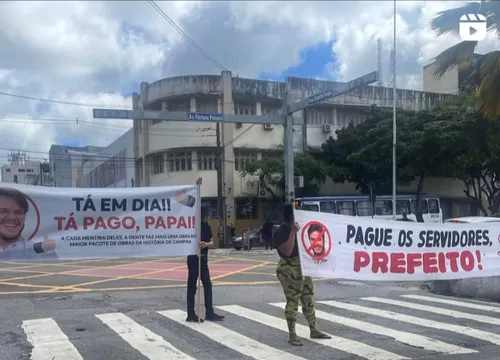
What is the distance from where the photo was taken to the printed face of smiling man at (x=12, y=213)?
8.04 metres

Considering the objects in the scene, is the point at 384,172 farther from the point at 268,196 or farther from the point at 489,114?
the point at 489,114

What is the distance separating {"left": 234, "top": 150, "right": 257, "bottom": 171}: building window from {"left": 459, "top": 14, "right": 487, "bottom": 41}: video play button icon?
93.9ft

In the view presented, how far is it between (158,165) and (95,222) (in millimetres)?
33803

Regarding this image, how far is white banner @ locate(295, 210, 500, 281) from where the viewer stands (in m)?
7.95

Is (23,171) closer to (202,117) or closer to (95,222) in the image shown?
(202,117)

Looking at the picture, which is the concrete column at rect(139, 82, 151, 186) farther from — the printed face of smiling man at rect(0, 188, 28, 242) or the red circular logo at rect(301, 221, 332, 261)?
the red circular logo at rect(301, 221, 332, 261)

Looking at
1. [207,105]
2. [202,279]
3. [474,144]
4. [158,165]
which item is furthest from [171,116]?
[202,279]

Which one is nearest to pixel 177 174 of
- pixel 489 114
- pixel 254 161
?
pixel 254 161

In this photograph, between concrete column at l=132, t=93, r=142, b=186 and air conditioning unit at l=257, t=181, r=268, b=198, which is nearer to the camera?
air conditioning unit at l=257, t=181, r=268, b=198

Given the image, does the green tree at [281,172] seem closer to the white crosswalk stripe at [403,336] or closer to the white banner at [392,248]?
the white banner at [392,248]

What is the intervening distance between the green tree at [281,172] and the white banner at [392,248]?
27679 millimetres

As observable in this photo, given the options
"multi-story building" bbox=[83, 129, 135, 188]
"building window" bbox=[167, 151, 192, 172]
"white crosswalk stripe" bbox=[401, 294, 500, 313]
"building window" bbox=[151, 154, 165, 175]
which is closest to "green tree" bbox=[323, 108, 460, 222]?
"building window" bbox=[167, 151, 192, 172]

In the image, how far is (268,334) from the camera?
316 inches

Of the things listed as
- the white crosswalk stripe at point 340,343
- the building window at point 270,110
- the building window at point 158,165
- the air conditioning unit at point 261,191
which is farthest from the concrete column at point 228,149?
the white crosswalk stripe at point 340,343
